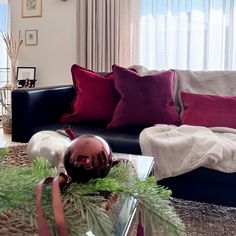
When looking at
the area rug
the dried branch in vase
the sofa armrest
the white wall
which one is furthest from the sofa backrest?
the dried branch in vase

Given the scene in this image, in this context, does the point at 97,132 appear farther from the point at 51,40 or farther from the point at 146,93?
the point at 51,40

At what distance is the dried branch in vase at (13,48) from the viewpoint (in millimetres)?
3911

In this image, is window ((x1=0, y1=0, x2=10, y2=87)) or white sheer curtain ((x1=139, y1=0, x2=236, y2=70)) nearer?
white sheer curtain ((x1=139, y1=0, x2=236, y2=70))

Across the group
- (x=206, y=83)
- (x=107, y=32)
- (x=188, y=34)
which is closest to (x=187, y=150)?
(x=206, y=83)

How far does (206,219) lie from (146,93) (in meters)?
0.86

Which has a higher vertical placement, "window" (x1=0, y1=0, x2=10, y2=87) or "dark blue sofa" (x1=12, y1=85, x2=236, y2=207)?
"window" (x1=0, y1=0, x2=10, y2=87)

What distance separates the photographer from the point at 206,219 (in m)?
1.81

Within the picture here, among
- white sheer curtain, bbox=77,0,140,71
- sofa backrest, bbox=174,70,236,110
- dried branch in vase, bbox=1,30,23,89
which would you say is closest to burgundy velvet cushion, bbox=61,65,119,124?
sofa backrest, bbox=174,70,236,110

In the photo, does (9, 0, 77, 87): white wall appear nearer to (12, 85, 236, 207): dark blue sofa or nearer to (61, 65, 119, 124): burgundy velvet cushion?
(12, 85, 236, 207): dark blue sofa

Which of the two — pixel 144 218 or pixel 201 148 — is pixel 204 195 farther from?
pixel 144 218

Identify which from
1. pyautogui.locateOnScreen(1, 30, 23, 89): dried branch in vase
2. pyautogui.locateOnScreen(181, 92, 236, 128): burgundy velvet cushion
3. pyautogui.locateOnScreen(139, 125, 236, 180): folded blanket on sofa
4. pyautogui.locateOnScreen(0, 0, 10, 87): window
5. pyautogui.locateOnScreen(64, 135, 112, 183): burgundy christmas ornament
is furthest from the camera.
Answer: pyautogui.locateOnScreen(0, 0, 10, 87): window

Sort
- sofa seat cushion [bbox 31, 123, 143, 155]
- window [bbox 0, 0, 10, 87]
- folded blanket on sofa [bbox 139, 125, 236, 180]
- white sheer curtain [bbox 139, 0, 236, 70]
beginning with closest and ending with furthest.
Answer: folded blanket on sofa [bbox 139, 125, 236, 180] → sofa seat cushion [bbox 31, 123, 143, 155] → white sheer curtain [bbox 139, 0, 236, 70] → window [bbox 0, 0, 10, 87]

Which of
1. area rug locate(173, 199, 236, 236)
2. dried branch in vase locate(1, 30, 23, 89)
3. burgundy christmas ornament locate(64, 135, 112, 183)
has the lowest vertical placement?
area rug locate(173, 199, 236, 236)

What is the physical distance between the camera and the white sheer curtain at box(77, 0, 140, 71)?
12.2 ft
